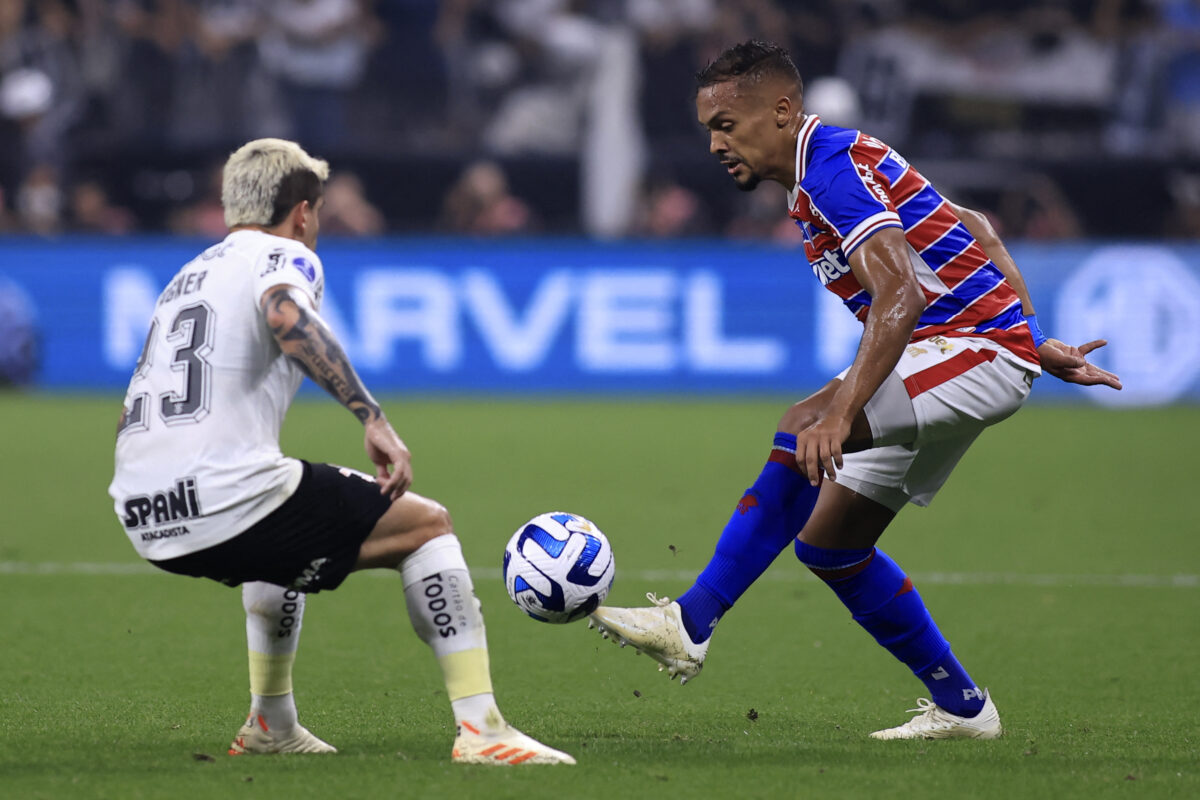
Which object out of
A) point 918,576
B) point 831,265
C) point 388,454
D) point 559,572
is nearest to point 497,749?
point 559,572

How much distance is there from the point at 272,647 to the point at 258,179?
1221 millimetres

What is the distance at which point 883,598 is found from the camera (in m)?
4.65

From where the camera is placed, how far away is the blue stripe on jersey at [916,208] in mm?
4441

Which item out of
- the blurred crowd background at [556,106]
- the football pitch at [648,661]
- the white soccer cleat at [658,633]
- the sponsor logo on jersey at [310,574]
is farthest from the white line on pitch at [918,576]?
the blurred crowd background at [556,106]

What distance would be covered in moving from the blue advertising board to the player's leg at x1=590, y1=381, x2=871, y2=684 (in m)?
10.2

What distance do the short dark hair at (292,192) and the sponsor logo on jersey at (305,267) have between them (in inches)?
7.6

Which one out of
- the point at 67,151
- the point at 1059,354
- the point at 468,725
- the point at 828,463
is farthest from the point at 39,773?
the point at 67,151

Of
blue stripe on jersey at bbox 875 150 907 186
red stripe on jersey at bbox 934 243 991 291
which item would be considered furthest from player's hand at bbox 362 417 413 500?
red stripe on jersey at bbox 934 243 991 291

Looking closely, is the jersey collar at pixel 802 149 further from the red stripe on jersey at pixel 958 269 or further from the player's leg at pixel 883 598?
the player's leg at pixel 883 598

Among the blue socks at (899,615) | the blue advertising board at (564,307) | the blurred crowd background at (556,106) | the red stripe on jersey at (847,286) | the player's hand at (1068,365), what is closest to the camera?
the red stripe on jersey at (847,286)

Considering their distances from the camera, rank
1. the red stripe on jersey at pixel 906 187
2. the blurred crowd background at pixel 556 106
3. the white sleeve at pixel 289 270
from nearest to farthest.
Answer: the white sleeve at pixel 289 270
the red stripe on jersey at pixel 906 187
the blurred crowd background at pixel 556 106

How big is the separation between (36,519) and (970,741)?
598 centimetres

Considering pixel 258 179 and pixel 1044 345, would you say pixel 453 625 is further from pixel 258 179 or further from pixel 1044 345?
pixel 1044 345

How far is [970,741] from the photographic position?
454 cm
